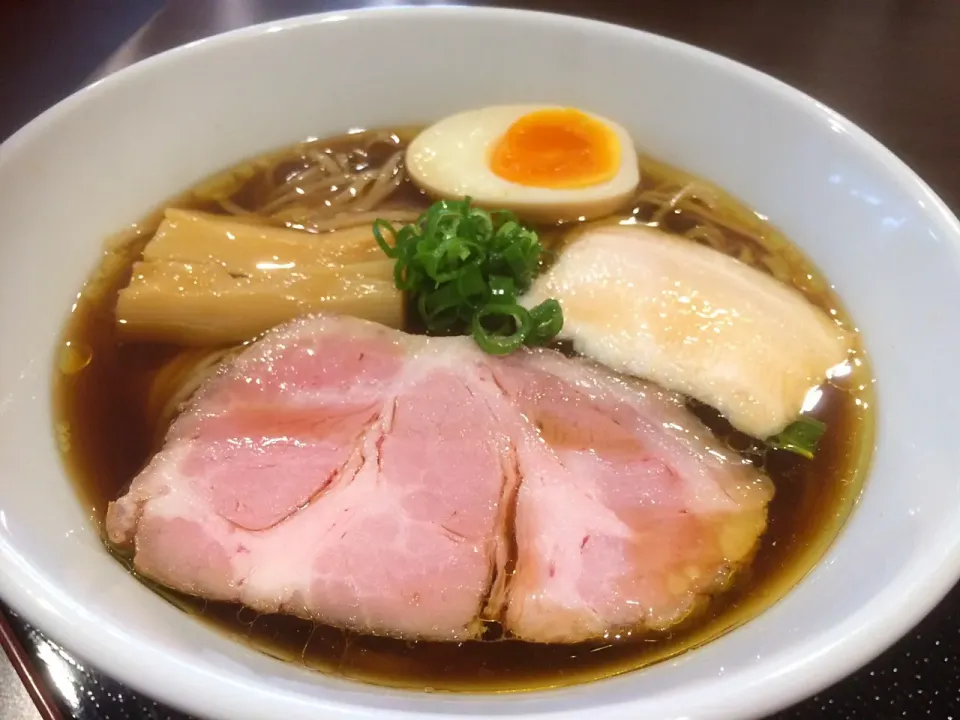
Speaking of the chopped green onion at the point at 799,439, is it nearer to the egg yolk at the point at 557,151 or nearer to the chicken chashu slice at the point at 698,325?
the chicken chashu slice at the point at 698,325

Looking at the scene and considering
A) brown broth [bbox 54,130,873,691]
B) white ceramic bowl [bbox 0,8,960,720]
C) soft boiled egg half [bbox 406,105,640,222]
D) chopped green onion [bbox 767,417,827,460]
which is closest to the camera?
white ceramic bowl [bbox 0,8,960,720]

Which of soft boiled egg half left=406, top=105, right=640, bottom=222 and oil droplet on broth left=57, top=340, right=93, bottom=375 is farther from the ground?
soft boiled egg half left=406, top=105, right=640, bottom=222

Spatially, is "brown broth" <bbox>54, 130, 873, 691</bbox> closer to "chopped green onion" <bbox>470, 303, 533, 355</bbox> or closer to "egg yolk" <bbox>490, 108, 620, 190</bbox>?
"egg yolk" <bbox>490, 108, 620, 190</bbox>

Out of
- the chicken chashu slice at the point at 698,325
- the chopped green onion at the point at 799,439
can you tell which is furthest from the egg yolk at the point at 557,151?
the chopped green onion at the point at 799,439

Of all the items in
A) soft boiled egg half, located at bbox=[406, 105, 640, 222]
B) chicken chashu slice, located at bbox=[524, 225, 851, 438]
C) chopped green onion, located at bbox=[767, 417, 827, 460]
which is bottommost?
chopped green onion, located at bbox=[767, 417, 827, 460]


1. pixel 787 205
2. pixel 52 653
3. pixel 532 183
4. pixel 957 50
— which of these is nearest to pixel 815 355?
pixel 787 205

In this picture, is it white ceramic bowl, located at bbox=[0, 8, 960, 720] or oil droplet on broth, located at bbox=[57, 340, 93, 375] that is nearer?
white ceramic bowl, located at bbox=[0, 8, 960, 720]

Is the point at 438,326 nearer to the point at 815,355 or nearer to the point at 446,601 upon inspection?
the point at 446,601

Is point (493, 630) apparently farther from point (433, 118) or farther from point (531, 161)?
point (433, 118)

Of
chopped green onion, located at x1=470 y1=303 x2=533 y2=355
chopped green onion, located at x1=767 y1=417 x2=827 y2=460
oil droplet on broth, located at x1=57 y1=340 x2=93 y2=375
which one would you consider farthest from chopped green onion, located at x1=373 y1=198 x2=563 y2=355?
oil droplet on broth, located at x1=57 y1=340 x2=93 y2=375
